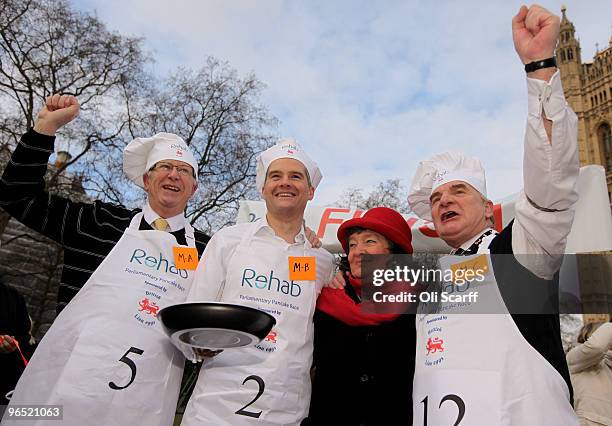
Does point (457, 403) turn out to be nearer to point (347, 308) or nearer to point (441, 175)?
point (347, 308)

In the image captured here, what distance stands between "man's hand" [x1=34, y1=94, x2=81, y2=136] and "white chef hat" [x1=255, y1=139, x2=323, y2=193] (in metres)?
1.20

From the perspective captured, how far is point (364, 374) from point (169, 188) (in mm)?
1653

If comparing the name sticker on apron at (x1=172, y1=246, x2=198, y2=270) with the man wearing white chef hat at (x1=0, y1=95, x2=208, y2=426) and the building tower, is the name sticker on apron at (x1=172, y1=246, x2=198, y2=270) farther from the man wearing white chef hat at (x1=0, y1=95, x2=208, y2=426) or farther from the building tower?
the building tower

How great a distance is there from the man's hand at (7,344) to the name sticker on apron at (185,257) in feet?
4.88

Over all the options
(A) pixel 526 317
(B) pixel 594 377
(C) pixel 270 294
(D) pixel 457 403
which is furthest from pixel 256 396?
(B) pixel 594 377

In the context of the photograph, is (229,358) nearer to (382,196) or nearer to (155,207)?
(155,207)

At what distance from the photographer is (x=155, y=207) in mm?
3281

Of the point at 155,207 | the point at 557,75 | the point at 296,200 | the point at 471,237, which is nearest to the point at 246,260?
the point at 296,200

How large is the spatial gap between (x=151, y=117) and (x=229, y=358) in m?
11.6

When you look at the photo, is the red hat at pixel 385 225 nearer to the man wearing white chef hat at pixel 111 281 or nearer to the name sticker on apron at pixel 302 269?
the name sticker on apron at pixel 302 269

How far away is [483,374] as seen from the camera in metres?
2.16

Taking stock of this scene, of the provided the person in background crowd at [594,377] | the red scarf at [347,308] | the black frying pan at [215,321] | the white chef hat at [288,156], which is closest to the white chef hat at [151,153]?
the white chef hat at [288,156]

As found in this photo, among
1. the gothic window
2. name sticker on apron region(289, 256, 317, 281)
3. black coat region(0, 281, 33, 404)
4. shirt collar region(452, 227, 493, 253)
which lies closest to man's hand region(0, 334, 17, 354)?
black coat region(0, 281, 33, 404)

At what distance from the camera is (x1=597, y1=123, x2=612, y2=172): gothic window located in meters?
57.6
